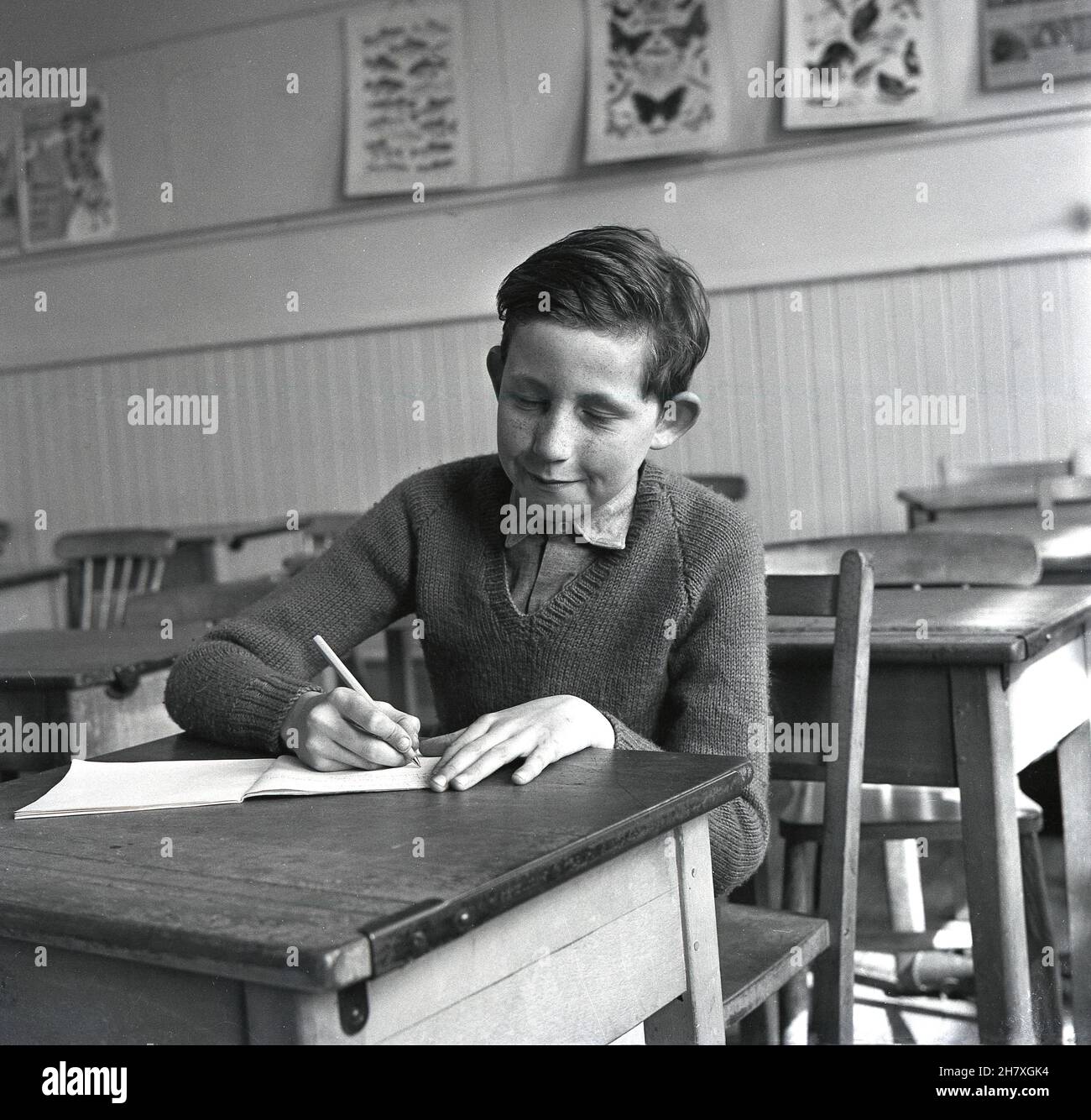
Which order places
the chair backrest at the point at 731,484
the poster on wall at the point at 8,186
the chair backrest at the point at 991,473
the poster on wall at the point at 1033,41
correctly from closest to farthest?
1. the chair backrest at the point at 991,473
2. the poster on wall at the point at 1033,41
3. the chair backrest at the point at 731,484
4. the poster on wall at the point at 8,186

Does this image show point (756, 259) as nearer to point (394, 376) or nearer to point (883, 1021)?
point (394, 376)

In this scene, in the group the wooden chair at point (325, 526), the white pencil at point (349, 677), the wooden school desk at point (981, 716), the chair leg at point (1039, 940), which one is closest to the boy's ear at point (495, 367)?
the white pencil at point (349, 677)

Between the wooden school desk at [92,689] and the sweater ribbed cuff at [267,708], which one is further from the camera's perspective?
the wooden school desk at [92,689]

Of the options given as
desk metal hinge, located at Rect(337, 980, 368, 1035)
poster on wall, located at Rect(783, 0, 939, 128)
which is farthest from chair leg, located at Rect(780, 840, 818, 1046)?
poster on wall, located at Rect(783, 0, 939, 128)

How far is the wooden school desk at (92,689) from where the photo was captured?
2113 millimetres

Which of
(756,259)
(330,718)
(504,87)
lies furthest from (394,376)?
(330,718)

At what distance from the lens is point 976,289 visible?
4723 millimetres

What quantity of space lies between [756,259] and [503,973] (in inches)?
172

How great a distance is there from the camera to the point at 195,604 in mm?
2596

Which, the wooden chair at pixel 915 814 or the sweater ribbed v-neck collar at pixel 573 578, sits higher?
the sweater ribbed v-neck collar at pixel 573 578

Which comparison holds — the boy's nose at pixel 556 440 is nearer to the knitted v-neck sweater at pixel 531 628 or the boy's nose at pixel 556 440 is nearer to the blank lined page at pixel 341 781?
the knitted v-neck sweater at pixel 531 628

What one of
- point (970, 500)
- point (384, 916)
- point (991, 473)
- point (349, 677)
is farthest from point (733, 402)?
point (384, 916)

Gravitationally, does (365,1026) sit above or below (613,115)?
below

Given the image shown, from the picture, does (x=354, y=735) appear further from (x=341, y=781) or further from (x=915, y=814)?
(x=915, y=814)
